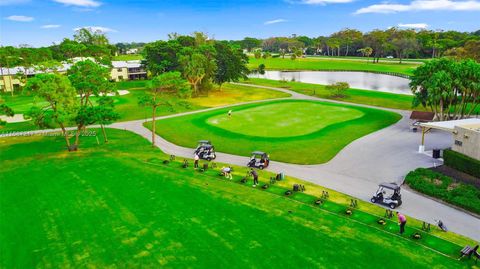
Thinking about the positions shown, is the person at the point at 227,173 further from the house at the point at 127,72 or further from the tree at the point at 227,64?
the house at the point at 127,72

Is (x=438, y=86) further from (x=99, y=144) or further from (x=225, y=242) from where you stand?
(x=99, y=144)

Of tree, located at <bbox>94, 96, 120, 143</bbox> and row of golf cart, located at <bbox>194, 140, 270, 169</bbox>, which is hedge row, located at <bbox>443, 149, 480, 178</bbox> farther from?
tree, located at <bbox>94, 96, 120, 143</bbox>

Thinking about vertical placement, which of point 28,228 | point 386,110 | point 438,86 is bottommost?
point 28,228

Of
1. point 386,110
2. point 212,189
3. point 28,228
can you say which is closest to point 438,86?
point 386,110

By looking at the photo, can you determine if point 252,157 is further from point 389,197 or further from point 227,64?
point 227,64

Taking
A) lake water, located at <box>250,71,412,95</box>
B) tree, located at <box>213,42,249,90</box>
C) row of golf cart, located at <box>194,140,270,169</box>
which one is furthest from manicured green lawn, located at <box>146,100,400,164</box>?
lake water, located at <box>250,71,412,95</box>

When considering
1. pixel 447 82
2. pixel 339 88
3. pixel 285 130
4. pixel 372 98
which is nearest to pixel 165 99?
pixel 285 130
